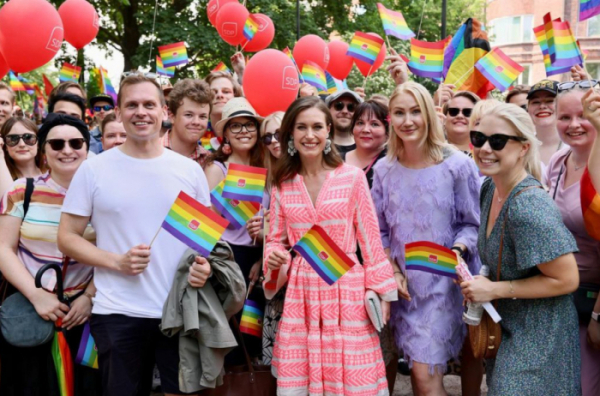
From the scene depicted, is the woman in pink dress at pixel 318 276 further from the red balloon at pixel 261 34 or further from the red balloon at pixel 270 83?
the red balloon at pixel 261 34

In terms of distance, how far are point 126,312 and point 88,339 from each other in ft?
1.60

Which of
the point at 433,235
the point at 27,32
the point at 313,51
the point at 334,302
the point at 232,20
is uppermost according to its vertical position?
the point at 232,20

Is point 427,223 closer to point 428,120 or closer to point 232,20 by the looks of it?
point 428,120

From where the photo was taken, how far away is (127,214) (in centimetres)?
304

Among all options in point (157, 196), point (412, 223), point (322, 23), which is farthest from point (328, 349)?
point (322, 23)

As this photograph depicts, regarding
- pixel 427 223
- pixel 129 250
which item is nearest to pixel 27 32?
pixel 129 250

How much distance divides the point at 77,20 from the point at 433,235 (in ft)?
20.7

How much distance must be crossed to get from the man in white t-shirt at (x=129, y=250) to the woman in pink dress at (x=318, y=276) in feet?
2.00

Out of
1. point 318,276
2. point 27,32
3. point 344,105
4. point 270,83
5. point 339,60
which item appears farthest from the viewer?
point 339,60

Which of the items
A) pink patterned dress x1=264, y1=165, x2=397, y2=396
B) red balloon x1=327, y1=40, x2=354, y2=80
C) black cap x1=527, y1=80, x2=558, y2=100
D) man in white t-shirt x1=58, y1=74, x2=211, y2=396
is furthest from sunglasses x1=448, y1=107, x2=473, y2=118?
red balloon x1=327, y1=40, x2=354, y2=80

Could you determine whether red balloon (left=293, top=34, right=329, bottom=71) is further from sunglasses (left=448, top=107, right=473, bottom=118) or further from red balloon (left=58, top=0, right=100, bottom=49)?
sunglasses (left=448, top=107, right=473, bottom=118)

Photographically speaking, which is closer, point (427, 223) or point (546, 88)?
point (427, 223)

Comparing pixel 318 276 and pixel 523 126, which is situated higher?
pixel 523 126

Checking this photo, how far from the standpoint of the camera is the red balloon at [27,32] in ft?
17.6
